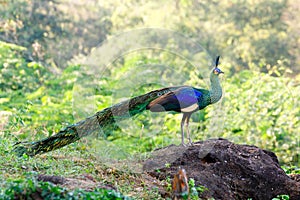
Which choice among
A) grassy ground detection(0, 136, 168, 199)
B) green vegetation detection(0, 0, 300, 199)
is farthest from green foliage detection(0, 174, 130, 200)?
grassy ground detection(0, 136, 168, 199)

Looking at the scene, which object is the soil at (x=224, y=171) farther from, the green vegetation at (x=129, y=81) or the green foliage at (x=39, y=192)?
the green foliage at (x=39, y=192)

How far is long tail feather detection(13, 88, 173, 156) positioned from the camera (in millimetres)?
6078

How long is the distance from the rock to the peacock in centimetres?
32

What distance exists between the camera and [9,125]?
770 centimetres

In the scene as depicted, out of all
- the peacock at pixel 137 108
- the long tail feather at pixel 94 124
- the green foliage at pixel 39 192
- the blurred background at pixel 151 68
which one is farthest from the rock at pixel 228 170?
the green foliage at pixel 39 192

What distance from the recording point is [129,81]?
9.51 m

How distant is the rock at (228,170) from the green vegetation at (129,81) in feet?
1.22

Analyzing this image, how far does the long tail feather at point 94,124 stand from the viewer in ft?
19.9

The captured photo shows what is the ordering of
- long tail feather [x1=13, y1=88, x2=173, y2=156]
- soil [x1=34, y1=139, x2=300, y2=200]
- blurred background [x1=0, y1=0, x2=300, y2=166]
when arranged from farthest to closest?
blurred background [x1=0, y1=0, x2=300, y2=166] → long tail feather [x1=13, y1=88, x2=173, y2=156] → soil [x1=34, y1=139, x2=300, y2=200]

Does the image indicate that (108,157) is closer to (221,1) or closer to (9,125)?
(9,125)

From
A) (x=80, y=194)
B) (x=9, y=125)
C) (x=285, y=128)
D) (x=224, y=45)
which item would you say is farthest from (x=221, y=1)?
(x=80, y=194)

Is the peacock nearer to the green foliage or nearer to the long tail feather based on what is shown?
the long tail feather

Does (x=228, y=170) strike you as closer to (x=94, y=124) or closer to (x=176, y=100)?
(x=176, y=100)

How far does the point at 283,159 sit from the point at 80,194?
23.1 ft
